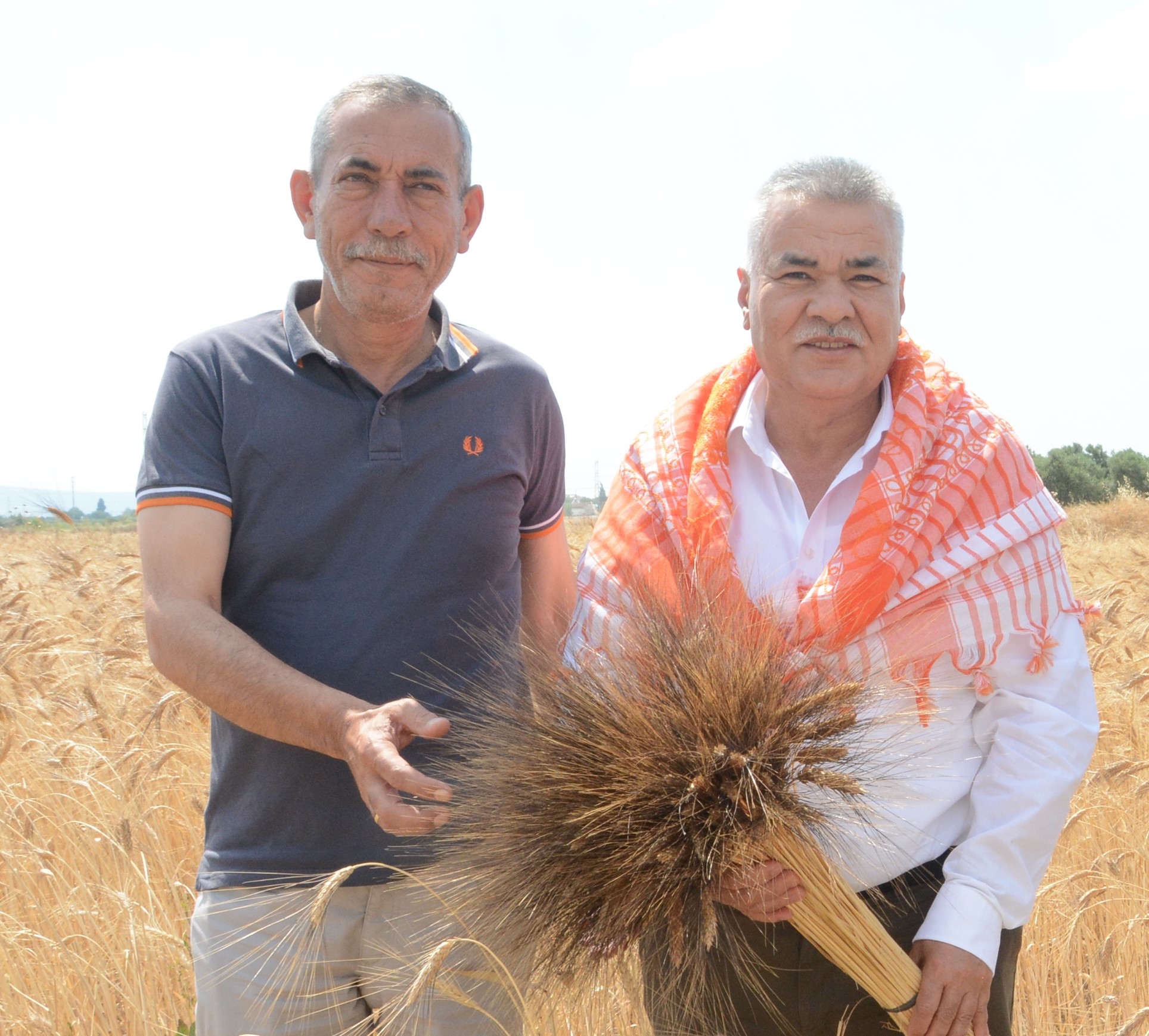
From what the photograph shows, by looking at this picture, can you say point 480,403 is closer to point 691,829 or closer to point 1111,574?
point 691,829

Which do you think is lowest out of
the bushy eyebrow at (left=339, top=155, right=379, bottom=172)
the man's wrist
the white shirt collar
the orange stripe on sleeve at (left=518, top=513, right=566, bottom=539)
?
the man's wrist

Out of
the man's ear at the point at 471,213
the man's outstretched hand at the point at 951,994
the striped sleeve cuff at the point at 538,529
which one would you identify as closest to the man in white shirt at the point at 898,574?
the man's outstretched hand at the point at 951,994

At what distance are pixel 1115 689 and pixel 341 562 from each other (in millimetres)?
4364

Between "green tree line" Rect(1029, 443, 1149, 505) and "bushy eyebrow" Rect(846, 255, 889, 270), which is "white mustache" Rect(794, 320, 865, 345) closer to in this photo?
"bushy eyebrow" Rect(846, 255, 889, 270)

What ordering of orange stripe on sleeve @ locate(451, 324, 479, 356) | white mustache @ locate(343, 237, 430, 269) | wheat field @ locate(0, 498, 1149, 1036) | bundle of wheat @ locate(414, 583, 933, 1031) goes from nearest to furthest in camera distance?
bundle of wheat @ locate(414, 583, 933, 1031) → white mustache @ locate(343, 237, 430, 269) → orange stripe on sleeve @ locate(451, 324, 479, 356) → wheat field @ locate(0, 498, 1149, 1036)

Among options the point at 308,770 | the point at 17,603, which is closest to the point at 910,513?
the point at 308,770

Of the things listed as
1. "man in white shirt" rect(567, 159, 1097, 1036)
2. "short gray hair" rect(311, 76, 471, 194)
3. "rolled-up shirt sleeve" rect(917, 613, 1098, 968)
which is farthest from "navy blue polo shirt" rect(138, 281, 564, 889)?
"rolled-up shirt sleeve" rect(917, 613, 1098, 968)

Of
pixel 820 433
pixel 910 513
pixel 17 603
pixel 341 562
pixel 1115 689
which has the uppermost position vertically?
pixel 820 433

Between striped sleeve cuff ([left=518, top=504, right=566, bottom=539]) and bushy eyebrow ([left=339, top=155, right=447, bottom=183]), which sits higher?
bushy eyebrow ([left=339, top=155, right=447, bottom=183])

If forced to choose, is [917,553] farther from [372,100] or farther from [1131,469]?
[1131,469]

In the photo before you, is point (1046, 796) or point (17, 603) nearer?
point (1046, 796)

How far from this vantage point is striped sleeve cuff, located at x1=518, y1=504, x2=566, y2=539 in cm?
288

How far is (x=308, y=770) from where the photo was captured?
2465mm

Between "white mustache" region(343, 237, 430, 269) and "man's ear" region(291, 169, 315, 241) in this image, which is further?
"man's ear" region(291, 169, 315, 241)
